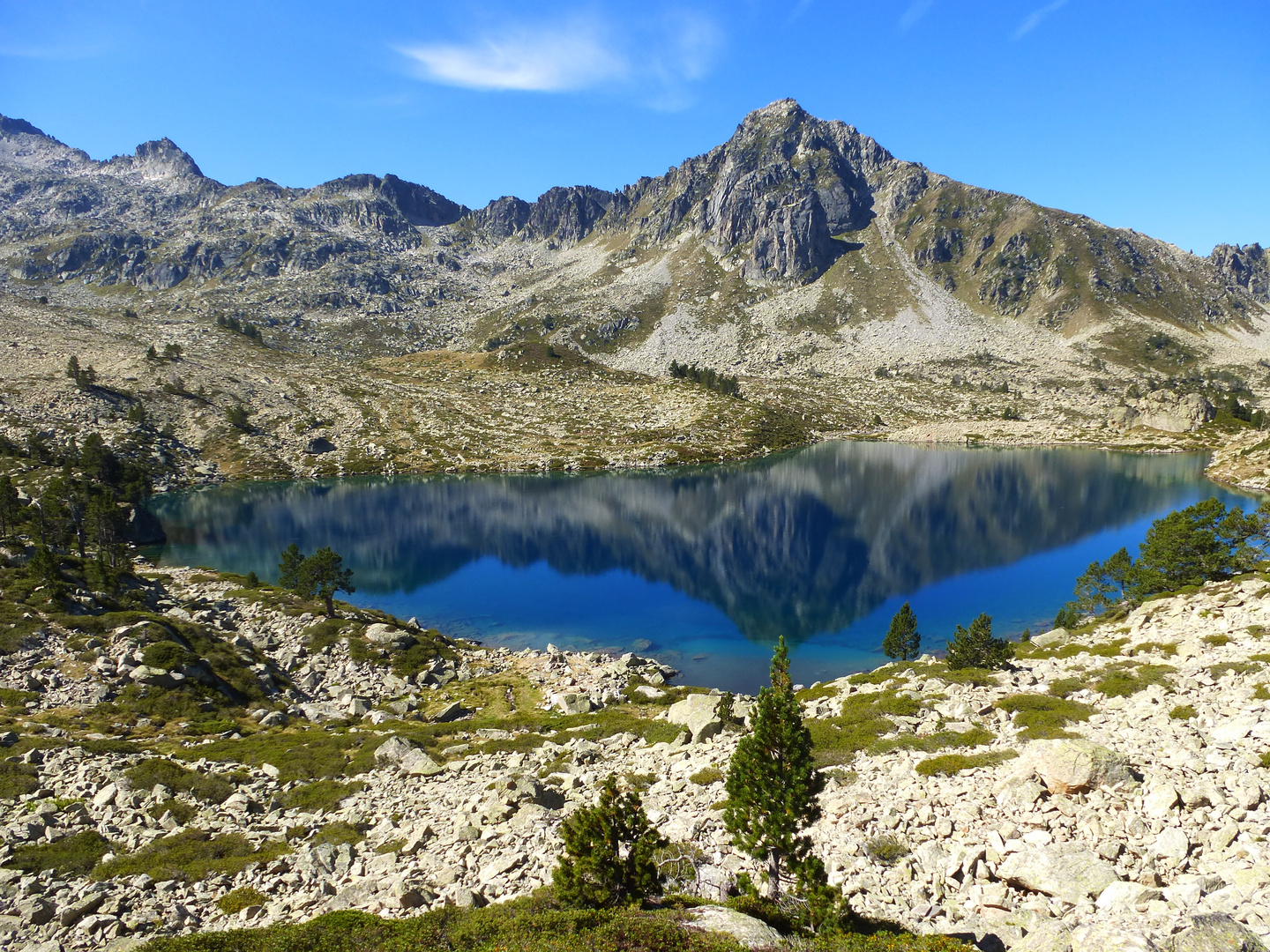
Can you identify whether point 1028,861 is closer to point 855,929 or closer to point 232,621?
point 855,929

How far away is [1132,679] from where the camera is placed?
25719mm

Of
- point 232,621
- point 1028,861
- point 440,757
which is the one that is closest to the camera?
point 1028,861

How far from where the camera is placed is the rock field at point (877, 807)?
1394 centimetres

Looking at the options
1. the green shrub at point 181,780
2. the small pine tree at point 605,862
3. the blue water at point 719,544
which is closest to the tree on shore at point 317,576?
the blue water at point 719,544

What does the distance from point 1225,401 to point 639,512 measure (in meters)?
187

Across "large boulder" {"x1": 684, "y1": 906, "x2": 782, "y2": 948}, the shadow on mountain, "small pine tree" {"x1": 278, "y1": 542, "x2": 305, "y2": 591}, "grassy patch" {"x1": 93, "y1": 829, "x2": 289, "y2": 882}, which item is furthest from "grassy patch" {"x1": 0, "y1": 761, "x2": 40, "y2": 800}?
the shadow on mountain

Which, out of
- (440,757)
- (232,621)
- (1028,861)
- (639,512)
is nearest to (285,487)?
(639,512)

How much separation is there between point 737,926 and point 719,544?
75572mm

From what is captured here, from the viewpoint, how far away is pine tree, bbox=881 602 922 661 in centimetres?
4541

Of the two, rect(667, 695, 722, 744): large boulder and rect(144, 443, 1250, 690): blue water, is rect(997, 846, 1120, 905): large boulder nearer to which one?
rect(667, 695, 722, 744): large boulder

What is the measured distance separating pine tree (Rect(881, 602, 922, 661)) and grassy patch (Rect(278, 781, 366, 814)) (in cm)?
3695

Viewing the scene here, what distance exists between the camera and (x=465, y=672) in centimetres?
4528

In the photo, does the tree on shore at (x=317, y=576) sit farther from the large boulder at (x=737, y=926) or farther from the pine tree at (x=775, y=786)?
the large boulder at (x=737, y=926)

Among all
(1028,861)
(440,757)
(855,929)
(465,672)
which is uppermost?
(1028,861)
